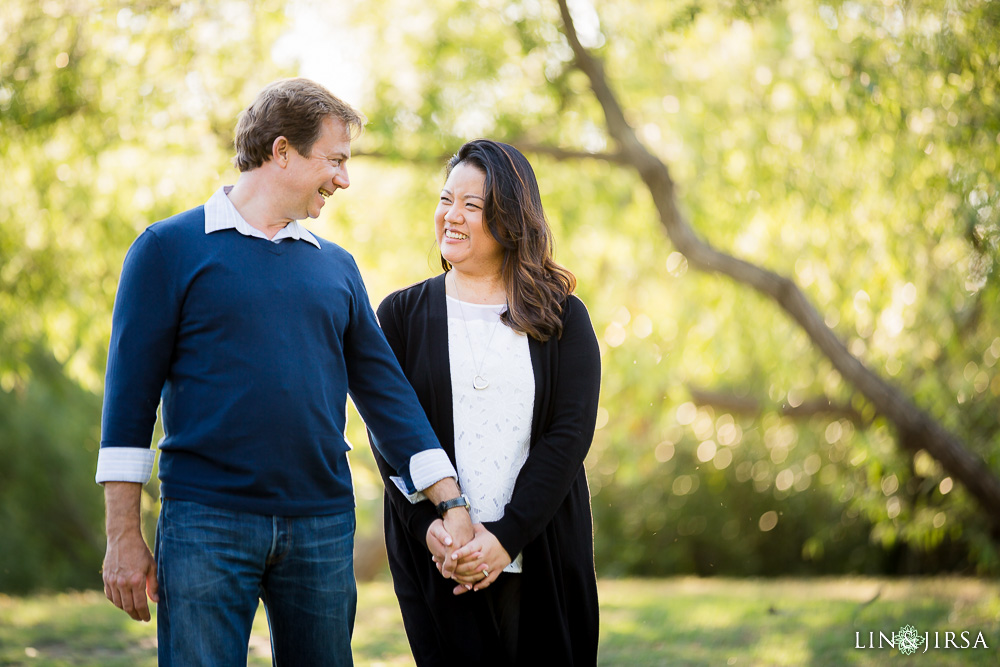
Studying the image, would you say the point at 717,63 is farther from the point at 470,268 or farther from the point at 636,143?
the point at 470,268

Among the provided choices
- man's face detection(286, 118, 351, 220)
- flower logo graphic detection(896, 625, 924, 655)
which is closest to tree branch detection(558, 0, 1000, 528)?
flower logo graphic detection(896, 625, 924, 655)

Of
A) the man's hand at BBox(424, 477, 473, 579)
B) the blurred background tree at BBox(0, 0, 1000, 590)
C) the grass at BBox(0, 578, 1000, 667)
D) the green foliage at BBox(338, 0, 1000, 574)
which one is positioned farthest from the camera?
the blurred background tree at BBox(0, 0, 1000, 590)

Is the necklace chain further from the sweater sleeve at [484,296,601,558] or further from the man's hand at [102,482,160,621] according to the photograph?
the man's hand at [102,482,160,621]

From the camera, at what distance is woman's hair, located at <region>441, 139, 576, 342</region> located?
238 centimetres

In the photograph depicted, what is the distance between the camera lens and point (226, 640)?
6.37 feet

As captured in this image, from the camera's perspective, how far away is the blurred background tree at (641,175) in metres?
5.69

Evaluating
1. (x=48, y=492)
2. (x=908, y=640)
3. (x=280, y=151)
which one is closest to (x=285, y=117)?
(x=280, y=151)

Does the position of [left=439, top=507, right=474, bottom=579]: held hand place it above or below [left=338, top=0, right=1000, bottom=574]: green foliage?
below

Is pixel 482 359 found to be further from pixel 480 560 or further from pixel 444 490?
pixel 480 560

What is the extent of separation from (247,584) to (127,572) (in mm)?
253

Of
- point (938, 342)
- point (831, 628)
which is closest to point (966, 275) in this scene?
point (938, 342)

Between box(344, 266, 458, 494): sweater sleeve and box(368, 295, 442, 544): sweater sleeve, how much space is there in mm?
66

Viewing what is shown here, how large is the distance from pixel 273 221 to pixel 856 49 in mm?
4775

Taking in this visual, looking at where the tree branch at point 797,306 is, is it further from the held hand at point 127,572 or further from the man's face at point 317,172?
the held hand at point 127,572
